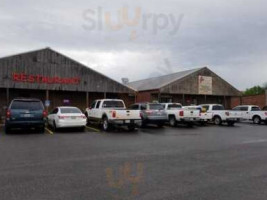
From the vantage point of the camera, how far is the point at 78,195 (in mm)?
4805

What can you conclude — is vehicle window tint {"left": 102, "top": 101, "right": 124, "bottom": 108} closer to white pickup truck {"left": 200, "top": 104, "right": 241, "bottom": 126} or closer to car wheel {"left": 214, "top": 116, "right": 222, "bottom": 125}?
white pickup truck {"left": 200, "top": 104, "right": 241, "bottom": 126}

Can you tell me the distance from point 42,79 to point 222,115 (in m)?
15.6

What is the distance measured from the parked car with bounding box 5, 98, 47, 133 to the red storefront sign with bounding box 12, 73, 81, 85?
9340mm

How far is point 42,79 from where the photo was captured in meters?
24.0

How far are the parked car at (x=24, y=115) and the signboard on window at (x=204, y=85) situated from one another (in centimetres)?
2283

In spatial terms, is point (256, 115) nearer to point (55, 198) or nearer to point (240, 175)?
point (240, 175)

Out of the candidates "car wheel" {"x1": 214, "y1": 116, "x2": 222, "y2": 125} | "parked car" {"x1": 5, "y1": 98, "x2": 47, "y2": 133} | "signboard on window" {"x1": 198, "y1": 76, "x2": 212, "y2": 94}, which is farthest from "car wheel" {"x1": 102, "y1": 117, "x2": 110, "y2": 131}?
"signboard on window" {"x1": 198, "y1": 76, "x2": 212, "y2": 94}

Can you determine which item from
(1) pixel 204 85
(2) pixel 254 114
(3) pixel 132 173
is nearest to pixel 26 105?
(3) pixel 132 173

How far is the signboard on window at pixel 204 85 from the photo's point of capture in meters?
33.5

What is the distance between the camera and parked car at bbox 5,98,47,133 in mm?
14180

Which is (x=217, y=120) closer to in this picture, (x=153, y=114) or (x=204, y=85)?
(x=153, y=114)

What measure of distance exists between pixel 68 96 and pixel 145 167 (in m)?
21.8

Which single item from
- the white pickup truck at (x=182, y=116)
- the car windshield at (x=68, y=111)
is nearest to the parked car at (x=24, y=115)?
the car windshield at (x=68, y=111)

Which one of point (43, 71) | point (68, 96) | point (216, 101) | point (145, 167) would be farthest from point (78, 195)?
point (216, 101)
